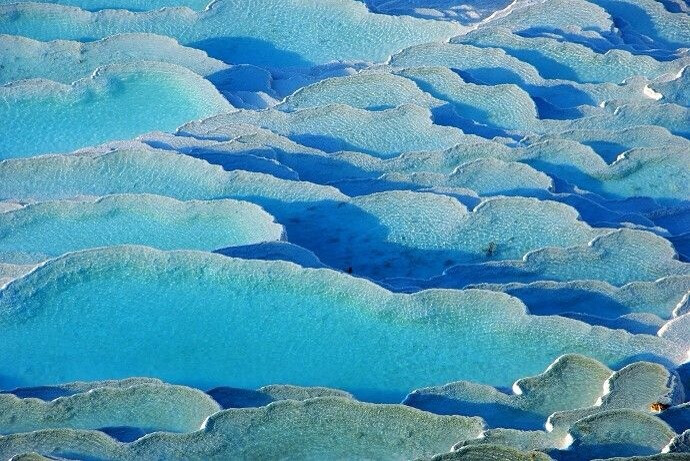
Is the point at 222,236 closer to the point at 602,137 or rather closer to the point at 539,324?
the point at 539,324

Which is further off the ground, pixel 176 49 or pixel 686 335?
pixel 176 49

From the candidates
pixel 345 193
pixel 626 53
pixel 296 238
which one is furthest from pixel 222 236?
pixel 626 53

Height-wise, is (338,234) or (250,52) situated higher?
(250,52)

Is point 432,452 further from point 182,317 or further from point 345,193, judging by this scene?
point 345,193

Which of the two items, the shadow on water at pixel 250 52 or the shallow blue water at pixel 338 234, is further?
the shadow on water at pixel 250 52

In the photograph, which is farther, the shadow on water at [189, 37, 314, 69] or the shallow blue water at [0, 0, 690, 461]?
the shadow on water at [189, 37, 314, 69]

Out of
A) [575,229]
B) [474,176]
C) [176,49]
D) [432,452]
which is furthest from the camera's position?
[176,49]

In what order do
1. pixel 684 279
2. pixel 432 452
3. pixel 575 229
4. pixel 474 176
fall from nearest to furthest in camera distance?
pixel 432 452, pixel 684 279, pixel 575 229, pixel 474 176

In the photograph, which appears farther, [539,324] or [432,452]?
[539,324]

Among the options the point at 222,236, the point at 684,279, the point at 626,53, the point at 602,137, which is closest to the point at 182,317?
the point at 222,236

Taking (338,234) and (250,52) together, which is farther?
(250,52)
